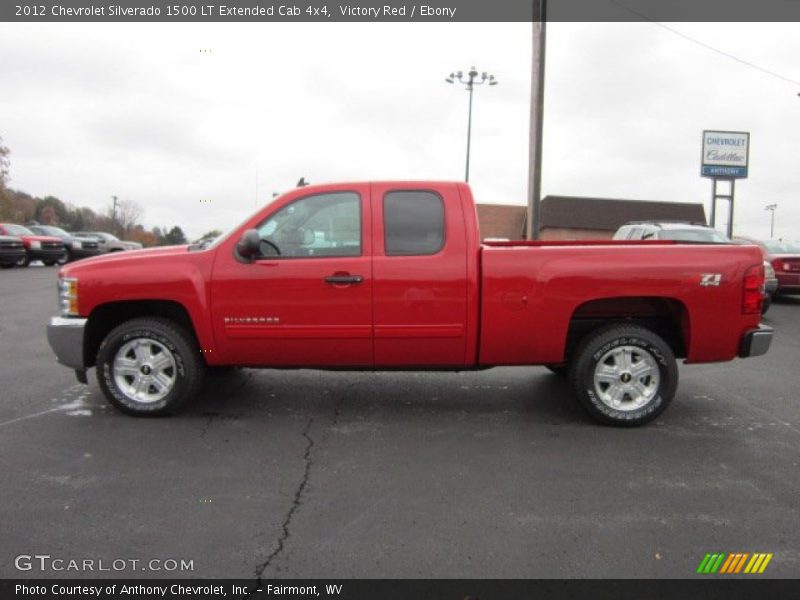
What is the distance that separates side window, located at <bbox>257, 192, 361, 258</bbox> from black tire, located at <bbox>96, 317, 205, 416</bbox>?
3.39 ft

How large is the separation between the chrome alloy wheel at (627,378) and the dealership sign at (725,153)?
2377cm

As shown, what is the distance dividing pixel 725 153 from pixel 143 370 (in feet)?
87.6

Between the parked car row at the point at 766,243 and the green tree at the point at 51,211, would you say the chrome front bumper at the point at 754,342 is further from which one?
the green tree at the point at 51,211

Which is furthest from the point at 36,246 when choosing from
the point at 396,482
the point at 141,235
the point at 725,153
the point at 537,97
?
the point at 141,235

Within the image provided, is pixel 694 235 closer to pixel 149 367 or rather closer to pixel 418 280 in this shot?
pixel 418 280

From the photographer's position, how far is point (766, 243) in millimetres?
14062

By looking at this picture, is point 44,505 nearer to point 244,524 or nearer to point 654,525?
point 244,524

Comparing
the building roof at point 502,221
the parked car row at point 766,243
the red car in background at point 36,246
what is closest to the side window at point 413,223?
the parked car row at point 766,243

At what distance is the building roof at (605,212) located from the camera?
40531 mm

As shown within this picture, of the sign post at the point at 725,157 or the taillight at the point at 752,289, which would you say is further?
the sign post at the point at 725,157

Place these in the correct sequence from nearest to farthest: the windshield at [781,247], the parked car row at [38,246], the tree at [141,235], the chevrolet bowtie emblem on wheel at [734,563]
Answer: the chevrolet bowtie emblem on wheel at [734,563]
the windshield at [781,247]
the parked car row at [38,246]
the tree at [141,235]

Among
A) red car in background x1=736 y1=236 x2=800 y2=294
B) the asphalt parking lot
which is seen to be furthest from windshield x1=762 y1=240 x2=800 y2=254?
the asphalt parking lot
